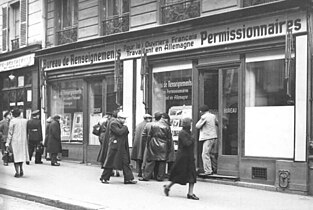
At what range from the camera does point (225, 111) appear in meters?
11.6

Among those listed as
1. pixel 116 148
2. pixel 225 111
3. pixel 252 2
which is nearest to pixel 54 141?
pixel 116 148

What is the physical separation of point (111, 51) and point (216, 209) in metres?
7.91

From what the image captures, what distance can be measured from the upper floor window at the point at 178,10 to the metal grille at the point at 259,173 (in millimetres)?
4346

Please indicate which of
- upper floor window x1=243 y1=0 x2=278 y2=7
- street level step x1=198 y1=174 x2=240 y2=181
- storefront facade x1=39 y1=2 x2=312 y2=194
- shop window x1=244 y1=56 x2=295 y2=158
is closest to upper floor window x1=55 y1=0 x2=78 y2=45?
storefront facade x1=39 y1=2 x2=312 y2=194

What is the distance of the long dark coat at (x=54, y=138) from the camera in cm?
1498

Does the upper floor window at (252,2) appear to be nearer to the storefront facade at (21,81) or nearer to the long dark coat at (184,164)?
the long dark coat at (184,164)

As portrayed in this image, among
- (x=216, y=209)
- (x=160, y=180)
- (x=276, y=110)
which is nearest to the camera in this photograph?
(x=216, y=209)

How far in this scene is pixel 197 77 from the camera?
12094mm

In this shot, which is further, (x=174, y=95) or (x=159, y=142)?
(x=174, y=95)

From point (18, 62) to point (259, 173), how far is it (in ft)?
40.3

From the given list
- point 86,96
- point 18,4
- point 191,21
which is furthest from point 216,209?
point 18,4

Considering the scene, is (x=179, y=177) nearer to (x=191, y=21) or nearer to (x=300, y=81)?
(x=300, y=81)

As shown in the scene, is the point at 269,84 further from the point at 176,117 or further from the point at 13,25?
the point at 13,25

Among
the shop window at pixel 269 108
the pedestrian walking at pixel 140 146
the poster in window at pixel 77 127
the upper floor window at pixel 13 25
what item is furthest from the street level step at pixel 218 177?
the upper floor window at pixel 13 25
